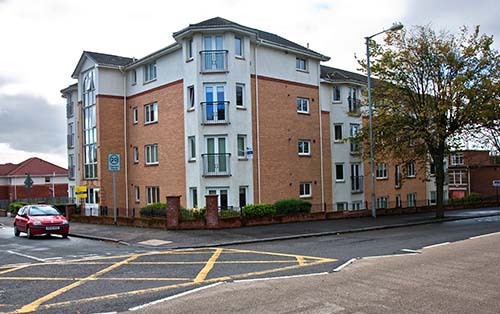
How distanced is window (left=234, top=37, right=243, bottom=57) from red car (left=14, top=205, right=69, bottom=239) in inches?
486

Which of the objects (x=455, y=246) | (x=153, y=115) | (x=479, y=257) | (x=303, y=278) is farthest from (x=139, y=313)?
(x=153, y=115)

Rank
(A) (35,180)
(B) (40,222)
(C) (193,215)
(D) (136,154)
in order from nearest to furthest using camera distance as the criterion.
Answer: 1. (B) (40,222)
2. (C) (193,215)
3. (D) (136,154)
4. (A) (35,180)

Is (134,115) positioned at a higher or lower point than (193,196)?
higher

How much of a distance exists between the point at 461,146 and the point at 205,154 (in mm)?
12866

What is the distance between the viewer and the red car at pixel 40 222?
18500 mm

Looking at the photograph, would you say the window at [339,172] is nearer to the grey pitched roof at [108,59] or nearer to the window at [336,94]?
the window at [336,94]

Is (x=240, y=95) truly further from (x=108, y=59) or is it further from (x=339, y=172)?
(x=108, y=59)

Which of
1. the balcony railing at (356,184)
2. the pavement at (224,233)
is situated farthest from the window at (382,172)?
the pavement at (224,233)

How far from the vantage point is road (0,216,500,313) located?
7785mm

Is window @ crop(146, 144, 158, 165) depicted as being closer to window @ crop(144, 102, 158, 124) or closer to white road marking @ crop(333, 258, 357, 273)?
window @ crop(144, 102, 158, 124)

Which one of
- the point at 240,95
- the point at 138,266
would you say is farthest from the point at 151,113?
the point at 138,266

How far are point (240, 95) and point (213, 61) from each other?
2.32 metres

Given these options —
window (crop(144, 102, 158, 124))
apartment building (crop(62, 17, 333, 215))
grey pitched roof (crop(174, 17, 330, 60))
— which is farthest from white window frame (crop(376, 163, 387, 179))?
window (crop(144, 102, 158, 124))

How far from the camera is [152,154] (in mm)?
30375
